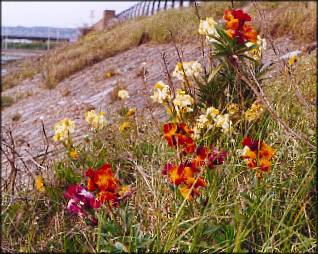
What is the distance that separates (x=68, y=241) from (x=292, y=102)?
1455mm

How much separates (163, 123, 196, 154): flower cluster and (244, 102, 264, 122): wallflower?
64cm

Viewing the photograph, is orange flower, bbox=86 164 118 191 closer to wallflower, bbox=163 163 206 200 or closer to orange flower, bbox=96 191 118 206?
orange flower, bbox=96 191 118 206

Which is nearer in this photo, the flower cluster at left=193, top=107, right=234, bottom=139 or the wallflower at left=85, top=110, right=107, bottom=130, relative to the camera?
the flower cluster at left=193, top=107, right=234, bottom=139

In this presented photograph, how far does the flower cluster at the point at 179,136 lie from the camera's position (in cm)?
156

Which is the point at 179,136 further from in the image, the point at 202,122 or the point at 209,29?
the point at 209,29

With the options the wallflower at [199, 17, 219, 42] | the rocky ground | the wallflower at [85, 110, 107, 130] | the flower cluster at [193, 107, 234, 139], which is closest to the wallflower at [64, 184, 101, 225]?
the flower cluster at [193, 107, 234, 139]

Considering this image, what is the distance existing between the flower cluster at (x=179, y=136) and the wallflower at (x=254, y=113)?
0.64m

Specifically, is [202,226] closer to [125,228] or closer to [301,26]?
[125,228]

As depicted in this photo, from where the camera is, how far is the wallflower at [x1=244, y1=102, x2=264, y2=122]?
7.09 ft

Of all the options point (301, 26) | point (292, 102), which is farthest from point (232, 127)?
point (301, 26)

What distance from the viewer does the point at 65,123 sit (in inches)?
92.5

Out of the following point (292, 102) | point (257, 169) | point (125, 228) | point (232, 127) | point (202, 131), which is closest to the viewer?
point (125, 228)

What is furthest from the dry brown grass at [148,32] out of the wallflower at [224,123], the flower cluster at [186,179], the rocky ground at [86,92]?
the flower cluster at [186,179]

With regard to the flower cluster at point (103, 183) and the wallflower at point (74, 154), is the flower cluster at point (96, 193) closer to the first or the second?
the flower cluster at point (103, 183)
